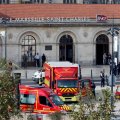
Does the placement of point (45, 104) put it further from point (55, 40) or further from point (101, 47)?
point (101, 47)

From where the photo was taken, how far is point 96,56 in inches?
2820

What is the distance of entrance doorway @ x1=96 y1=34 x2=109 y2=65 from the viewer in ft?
233

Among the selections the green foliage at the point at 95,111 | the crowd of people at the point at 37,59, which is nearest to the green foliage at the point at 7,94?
the green foliage at the point at 95,111

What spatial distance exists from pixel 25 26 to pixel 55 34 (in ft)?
11.3

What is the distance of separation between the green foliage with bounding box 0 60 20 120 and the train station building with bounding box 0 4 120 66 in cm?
4905

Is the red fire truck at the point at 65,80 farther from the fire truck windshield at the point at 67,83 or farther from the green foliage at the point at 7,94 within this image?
the green foliage at the point at 7,94

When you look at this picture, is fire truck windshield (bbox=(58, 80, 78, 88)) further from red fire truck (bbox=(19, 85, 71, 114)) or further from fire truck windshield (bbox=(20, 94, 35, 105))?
fire truck windshield (bbox=(20, 94, 35, 105))

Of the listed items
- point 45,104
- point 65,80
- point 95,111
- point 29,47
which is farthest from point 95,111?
point 29,47

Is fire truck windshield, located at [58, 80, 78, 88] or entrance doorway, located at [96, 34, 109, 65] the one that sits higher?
entrance doorway, located at [96, 34, 109, 65]

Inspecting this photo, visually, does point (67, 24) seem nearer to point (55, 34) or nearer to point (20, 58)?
point (55, 34)

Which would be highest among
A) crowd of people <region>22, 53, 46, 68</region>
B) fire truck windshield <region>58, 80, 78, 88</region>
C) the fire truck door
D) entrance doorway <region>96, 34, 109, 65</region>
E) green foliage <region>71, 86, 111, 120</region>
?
entrance doorway <region>96, 34, 109, 65</region>

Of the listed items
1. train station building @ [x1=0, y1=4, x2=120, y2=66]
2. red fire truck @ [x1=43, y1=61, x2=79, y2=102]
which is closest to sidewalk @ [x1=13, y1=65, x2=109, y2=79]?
train station building @ [x1=0, y1=4, x2=120, y2=66]

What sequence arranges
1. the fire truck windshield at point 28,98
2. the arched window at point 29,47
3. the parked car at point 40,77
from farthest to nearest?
the arched window at point 29,47
the parked car at point 40,77
the fire truck windshield at point 28,98

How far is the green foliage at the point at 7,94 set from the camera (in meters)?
19.3
